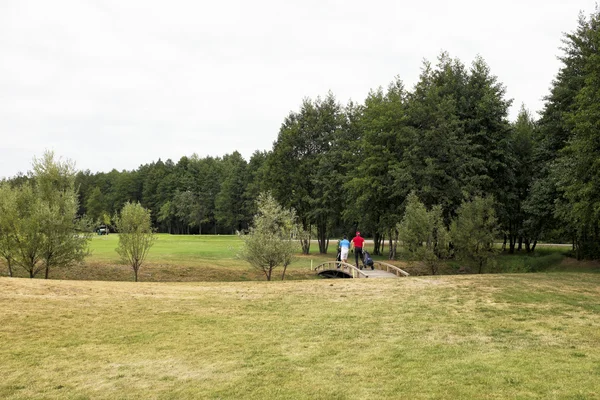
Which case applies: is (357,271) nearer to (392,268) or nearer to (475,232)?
→ (392,268)

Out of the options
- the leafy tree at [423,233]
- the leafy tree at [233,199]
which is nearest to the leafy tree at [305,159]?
the leafy tree at [423,233]

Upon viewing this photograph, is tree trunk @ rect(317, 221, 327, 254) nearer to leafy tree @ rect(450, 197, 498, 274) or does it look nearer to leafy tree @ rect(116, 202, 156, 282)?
leafy tree @ rect(450, 197, 498, 274)

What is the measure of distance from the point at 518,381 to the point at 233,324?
7.50 meters

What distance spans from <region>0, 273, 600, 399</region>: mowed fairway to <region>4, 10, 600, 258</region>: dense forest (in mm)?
15849

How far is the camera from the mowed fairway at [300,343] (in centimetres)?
737

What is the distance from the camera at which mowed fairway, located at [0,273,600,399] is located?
7.37 meters

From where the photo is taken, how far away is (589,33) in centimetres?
3269

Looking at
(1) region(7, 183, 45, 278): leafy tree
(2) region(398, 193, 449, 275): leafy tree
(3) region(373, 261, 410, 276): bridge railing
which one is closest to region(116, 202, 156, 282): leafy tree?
(1) region(7, 183, 45, 278): leafy tree

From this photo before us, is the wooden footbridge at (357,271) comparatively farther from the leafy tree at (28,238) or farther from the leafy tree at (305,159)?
the leafy tree at (28,238)

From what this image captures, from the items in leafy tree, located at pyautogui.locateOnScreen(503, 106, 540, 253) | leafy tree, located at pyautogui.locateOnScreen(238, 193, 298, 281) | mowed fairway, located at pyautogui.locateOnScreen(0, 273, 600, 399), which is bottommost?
mowed fairway, located at pyautogui.locateOnScreen(0, 273, 600, 399)

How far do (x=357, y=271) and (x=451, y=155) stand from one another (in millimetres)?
16111

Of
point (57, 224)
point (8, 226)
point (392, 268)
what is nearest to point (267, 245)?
point (392, 268)

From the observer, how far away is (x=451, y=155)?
3741 cm

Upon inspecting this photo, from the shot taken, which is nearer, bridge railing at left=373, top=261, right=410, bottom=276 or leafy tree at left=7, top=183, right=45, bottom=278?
leafy tree at left=7, top=183, right=45, bottom=278
